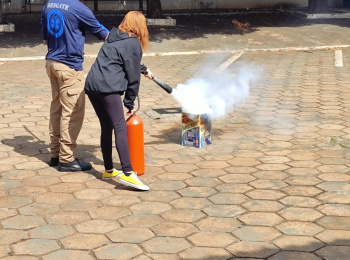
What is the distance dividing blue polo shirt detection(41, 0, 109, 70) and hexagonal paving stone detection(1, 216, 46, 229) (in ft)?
5.92

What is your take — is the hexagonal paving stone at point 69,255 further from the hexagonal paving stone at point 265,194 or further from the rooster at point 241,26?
the rooster at point 241,26

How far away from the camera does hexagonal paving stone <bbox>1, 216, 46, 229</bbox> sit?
5312 millimetres

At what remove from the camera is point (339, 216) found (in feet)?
17.8

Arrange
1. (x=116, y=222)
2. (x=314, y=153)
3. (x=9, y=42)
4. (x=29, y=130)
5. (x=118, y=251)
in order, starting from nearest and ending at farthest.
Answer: (x=118, y=251), (x=116, y=222), (x=314, y=153), (x=29, y=130), (x=9, y=42)

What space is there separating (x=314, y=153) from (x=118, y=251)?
3312mm

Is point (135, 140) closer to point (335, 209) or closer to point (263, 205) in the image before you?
point (263, 205)

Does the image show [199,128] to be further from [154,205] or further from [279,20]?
[279,20]

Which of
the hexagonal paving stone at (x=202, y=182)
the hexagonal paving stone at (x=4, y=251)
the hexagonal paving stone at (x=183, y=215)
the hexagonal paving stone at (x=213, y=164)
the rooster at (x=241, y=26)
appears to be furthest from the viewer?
the rooster at (x=241, y=26)

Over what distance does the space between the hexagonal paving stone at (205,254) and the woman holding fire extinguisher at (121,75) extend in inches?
56.4

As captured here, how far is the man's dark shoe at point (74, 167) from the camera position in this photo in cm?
680

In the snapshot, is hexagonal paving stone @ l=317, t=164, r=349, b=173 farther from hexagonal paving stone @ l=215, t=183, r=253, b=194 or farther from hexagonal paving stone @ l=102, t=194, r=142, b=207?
hexagonal paving stone @ l=102, t=194, r=142, b=207

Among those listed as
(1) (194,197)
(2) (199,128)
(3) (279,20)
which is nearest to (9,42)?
(3) (279,20)

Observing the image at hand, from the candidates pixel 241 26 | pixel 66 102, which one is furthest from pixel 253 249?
pixel 241 26

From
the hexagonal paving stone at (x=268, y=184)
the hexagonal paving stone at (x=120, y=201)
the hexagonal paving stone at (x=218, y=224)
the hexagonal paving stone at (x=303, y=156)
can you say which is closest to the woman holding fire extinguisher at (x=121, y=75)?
the hexagonal paving stone at (x=120, y=201)
